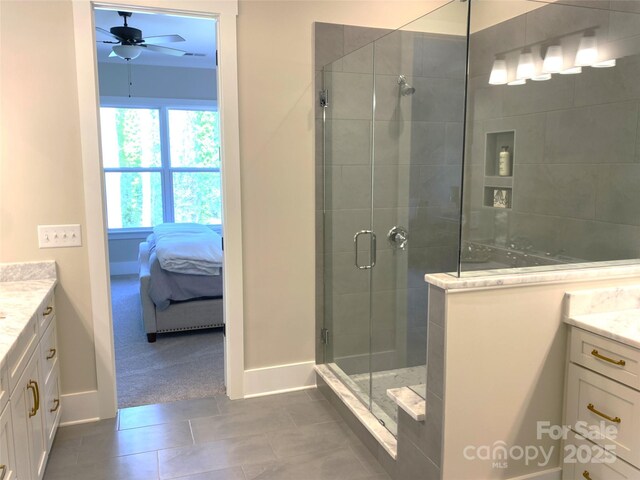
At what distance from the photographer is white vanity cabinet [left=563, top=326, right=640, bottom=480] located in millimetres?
1888

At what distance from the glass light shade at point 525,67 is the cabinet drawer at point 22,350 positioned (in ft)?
9.31

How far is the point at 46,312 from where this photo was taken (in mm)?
2584

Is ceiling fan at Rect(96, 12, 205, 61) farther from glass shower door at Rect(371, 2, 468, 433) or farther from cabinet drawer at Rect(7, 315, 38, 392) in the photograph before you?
cabinet drawer at Rect(7, 315, 38, 392)

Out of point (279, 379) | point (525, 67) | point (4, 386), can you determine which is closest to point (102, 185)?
point (4, 386)

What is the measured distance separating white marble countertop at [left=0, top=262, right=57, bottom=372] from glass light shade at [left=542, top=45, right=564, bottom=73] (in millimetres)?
2871

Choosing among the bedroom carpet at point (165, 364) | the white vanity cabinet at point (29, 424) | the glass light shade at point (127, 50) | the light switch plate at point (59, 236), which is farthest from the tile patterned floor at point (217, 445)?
the glass light shade at point (127, 50)

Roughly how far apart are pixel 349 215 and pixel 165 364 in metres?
1.87

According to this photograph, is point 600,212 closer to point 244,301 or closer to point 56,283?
point 244,301

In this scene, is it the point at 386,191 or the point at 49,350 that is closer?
the point at 49,350

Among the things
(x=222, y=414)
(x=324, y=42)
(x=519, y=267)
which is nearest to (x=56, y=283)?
(x=222, y=414)

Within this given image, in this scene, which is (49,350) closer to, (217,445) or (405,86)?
(217,445)

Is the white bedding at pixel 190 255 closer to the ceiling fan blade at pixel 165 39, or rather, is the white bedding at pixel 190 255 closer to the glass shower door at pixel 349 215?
the glass shower door at pixel 349 215

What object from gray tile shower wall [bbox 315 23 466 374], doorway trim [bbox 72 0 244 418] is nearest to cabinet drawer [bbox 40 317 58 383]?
doorway trim [bbox 72 0 244 418]

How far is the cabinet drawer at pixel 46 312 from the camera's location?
7.87 feet
